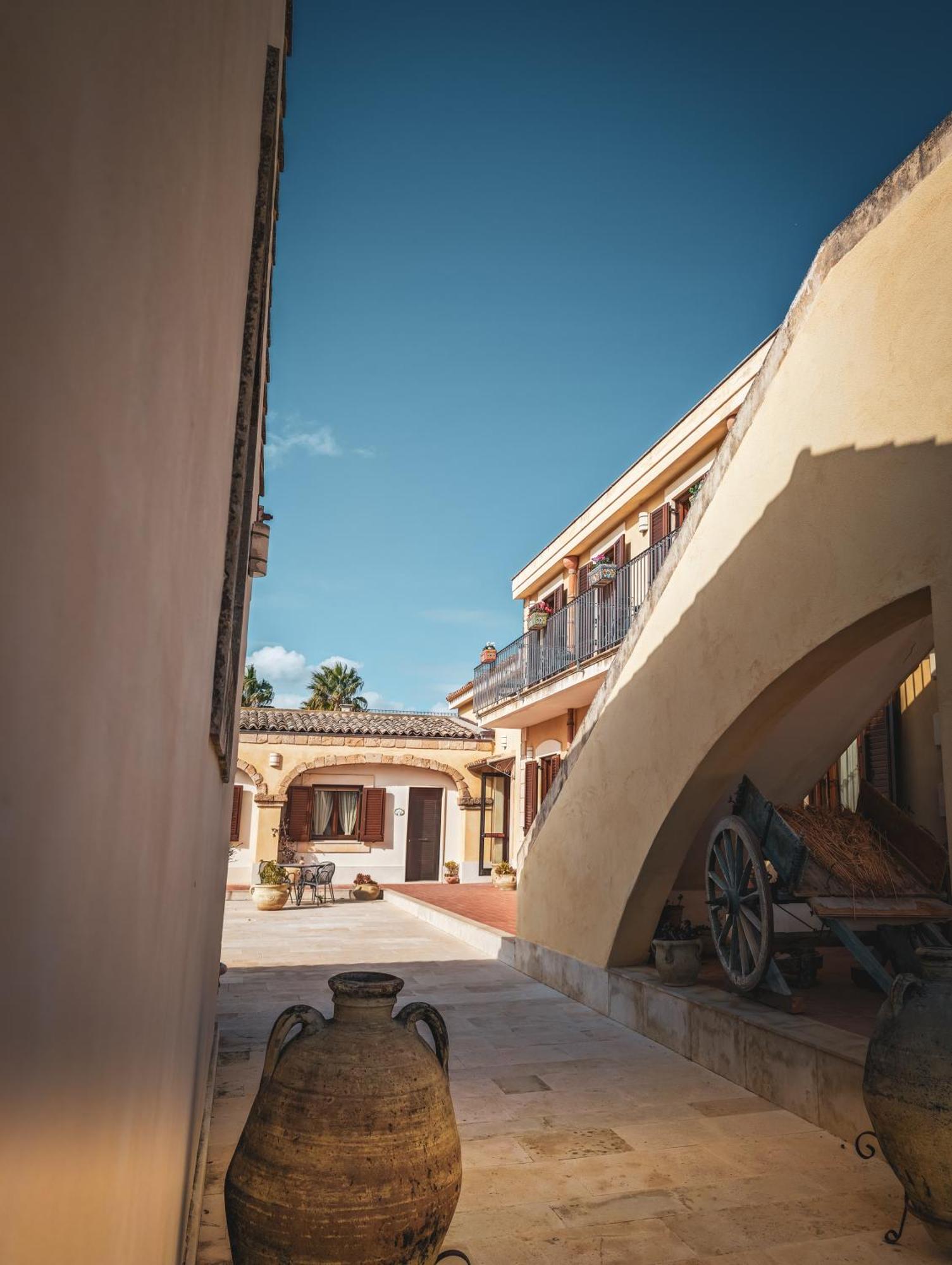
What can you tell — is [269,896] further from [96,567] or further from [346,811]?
[96,567]

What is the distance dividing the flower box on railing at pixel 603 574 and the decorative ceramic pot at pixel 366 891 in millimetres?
8374

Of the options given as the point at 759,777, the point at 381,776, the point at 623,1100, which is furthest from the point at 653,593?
the point at 381,776

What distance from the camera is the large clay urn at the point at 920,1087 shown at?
128 inches

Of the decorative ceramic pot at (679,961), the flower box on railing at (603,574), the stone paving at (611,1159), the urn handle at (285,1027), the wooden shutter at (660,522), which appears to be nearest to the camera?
the urn handle at (285,1027)

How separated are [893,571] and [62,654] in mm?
4601

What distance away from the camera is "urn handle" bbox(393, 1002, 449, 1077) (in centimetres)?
275

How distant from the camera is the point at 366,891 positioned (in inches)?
699

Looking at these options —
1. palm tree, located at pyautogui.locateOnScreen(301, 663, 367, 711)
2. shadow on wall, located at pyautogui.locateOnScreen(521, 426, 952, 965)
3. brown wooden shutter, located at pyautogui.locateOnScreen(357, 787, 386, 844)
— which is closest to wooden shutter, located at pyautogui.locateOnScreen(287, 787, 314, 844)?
brown wooden shutter, located at pyautogui.locateOnScreen(357, 787, 386, 844)

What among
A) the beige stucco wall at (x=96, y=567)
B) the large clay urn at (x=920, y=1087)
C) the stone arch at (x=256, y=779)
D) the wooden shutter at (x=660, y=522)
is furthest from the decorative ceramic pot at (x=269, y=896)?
the beige stucco wall at (x=96, y=567)

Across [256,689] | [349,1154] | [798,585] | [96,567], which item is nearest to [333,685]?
[256,689]

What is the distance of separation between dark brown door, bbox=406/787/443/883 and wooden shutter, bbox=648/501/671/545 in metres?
11.7

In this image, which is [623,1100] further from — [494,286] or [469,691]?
[469,691]

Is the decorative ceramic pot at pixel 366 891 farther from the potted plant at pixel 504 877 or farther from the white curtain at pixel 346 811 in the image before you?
the white curtain at pixel 346 811

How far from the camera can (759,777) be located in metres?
7.70
